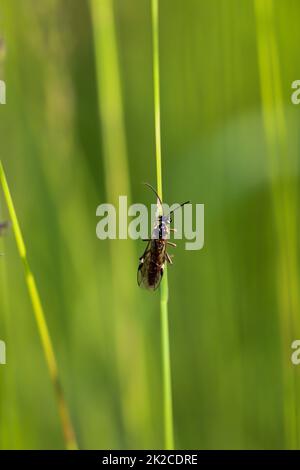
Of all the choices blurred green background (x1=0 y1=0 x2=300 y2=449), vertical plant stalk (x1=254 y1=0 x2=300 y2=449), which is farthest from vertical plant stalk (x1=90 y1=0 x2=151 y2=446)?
vertical plant stalk (x1=254 y1=0 x2=300 y2=449)

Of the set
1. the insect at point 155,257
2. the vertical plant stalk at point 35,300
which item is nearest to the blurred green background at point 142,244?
the insect at point 155,257

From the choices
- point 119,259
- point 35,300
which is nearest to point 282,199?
point 119,259

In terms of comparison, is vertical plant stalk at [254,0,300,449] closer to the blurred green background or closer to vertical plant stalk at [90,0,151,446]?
the blurred green background

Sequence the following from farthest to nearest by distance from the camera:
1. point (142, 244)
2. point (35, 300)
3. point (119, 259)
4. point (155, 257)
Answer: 1. point (142, 244)
2. point (119, 259)
3. point (155, 257)
4. point (35, 300)

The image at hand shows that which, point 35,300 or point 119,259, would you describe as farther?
point 119,259

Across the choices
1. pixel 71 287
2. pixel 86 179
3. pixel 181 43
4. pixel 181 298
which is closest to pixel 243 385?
pixel 181 298

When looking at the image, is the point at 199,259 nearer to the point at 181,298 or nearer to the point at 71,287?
the point at 181,298

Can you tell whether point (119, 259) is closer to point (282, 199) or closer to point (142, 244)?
point (142, 244)

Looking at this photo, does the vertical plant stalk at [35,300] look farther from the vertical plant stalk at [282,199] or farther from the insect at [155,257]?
the vertical plant stalk at [282,199]

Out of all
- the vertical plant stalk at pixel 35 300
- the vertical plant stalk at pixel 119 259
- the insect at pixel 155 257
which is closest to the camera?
the vertical plant stalk at pixel 35 300
